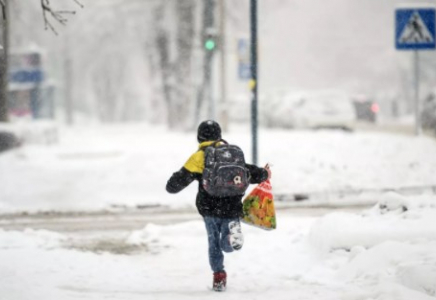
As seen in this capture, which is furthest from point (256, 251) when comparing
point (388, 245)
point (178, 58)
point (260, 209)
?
A: point (178, 58)

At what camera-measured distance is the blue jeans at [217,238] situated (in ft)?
22.9

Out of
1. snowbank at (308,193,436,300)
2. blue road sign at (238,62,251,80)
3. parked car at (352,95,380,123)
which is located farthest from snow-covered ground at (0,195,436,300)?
parked car at (352,95,380,123)

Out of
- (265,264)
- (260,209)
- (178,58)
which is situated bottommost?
(265,264)

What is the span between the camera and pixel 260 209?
7477 millimetres

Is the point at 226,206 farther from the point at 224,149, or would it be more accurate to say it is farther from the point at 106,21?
the point at 106,21

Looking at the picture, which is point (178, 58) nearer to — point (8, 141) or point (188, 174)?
point (8, 141)

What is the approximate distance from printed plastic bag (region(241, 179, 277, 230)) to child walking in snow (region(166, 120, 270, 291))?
43 centimetres

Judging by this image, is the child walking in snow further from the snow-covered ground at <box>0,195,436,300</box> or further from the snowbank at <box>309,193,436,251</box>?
the snowbank at <box>309,193,436,251</box>

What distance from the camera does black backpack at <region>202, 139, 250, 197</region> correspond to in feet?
21.9

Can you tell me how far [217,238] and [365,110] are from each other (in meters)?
31.8

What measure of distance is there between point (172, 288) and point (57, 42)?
4247 centimetres

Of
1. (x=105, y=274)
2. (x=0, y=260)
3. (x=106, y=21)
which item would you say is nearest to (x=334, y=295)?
(x=105, y=274)

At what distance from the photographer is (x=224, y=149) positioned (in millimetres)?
6770

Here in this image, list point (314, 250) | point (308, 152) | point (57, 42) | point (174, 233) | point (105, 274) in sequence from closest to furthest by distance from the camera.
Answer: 1. point (105, 274)
2. point (314, 250)
3. point (174, 233)
4. point (308, 152)
5. point (57, 42)
